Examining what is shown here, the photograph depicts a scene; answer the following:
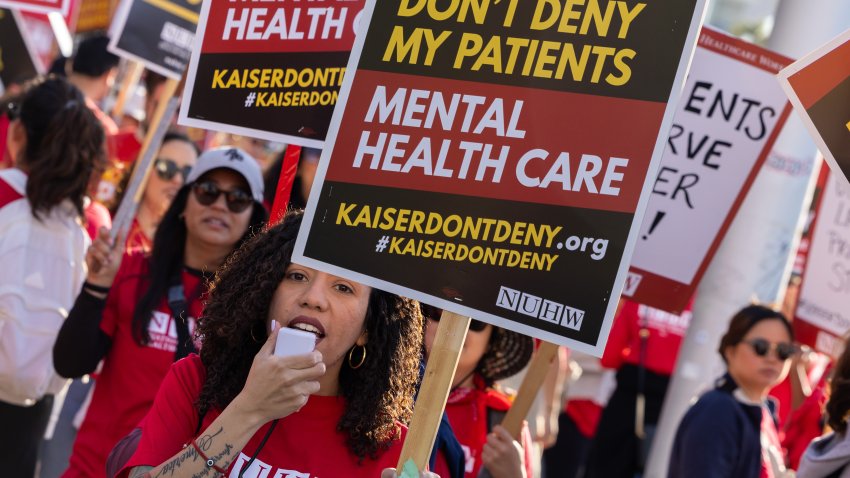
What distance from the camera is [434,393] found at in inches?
121

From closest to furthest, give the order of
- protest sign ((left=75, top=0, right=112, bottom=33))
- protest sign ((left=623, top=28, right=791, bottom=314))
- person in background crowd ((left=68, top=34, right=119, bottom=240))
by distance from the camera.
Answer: protest sign ((left=623, top=28, right=791, bottom=314))
person in background crowd ((left=68, top=34, right=119, bottom=240))
protest sign ((left=75, top=0, right=112, bottom=33))

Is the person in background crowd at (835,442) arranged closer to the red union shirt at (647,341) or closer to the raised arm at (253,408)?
the raised arm at (253,408)

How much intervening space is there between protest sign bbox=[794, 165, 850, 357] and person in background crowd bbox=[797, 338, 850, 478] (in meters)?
1.70

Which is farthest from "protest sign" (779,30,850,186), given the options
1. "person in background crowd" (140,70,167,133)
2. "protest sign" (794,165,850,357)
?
"person in background crowd" (140,70,167,133)

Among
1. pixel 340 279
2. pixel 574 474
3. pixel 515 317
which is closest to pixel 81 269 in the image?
pixel 340 279

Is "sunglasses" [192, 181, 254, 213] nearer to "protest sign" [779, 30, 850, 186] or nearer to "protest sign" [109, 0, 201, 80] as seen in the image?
"protest sign" [109, 0, 201, 80]

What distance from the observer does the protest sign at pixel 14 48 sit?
7.86 meters

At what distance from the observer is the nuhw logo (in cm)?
312

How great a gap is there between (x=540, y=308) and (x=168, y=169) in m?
4.12

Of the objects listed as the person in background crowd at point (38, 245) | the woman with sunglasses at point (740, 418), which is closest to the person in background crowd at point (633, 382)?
the woman with sunglasses at point (740, 418)

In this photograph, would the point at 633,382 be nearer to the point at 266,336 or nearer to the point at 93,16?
the point at 93,16

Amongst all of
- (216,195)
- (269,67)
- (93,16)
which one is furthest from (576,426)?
(269,67)

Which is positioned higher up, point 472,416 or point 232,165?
point 232,165

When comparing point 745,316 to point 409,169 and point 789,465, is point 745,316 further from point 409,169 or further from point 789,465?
point 409,169
